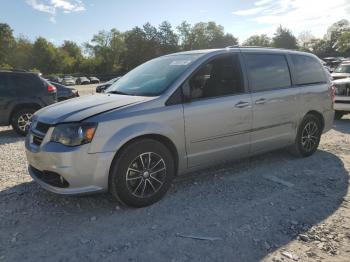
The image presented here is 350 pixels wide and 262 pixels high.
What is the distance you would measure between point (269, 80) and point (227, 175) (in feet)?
5.16

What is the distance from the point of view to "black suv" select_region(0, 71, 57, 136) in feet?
29.5

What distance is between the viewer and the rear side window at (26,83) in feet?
30.1

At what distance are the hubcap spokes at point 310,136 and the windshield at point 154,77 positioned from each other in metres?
2.55

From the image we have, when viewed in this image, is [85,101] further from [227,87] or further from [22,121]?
[22,121]

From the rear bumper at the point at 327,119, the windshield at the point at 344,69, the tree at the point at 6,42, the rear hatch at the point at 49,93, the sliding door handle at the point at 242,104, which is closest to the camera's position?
the sliding door handle at the point at 242,104

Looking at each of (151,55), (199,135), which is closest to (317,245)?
(199,135)

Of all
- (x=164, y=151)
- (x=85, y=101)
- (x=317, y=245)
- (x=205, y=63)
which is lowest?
(x=317, y=245)

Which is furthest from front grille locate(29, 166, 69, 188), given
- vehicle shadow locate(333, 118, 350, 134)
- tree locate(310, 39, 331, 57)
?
tree locate(310, 39, 331, 57)

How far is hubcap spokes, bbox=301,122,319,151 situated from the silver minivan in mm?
131

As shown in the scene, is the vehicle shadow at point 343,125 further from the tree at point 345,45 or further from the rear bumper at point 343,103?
the tree at point 345,45

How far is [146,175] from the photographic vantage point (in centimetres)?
421

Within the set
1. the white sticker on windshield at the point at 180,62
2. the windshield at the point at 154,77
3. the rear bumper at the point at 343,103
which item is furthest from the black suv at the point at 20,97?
the rear bumper at the point at 343,103

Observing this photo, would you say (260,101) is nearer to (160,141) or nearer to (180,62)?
(180,62)

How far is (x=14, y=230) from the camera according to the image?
3.79 metres
